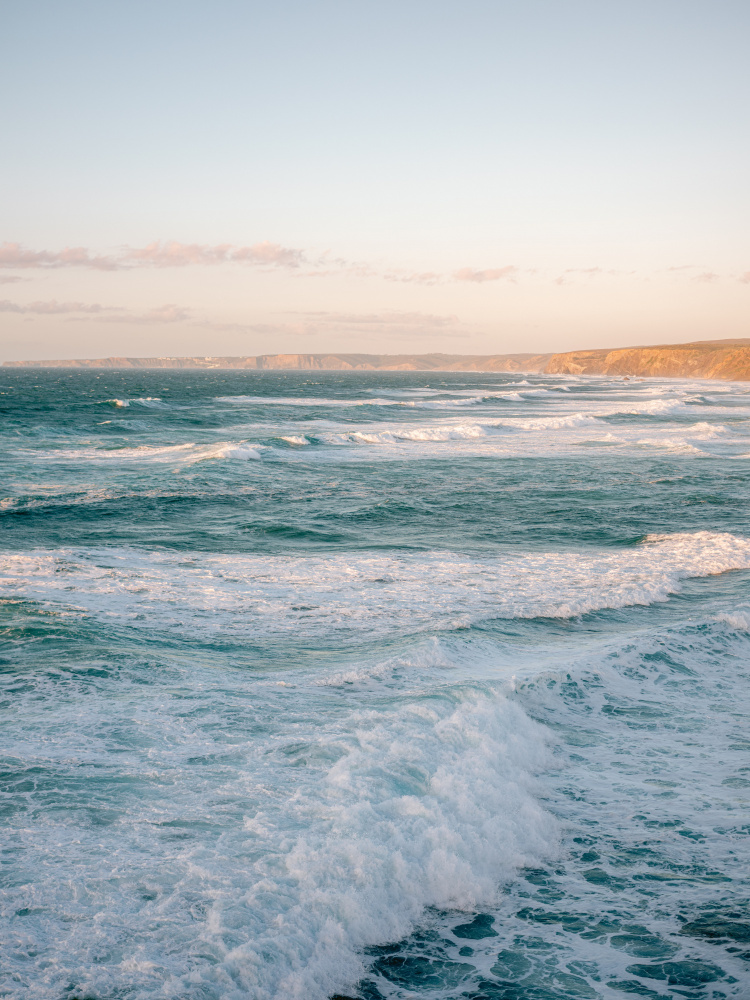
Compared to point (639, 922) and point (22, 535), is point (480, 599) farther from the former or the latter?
point (22, 535)

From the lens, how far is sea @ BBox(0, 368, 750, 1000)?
3.95m

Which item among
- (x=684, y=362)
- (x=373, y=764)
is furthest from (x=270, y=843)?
(x=684, y=362)

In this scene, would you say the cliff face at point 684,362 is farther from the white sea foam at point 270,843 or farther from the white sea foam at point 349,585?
the white sea foam at point 270,843

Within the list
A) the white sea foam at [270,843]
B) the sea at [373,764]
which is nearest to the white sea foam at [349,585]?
the sea at [373,764]

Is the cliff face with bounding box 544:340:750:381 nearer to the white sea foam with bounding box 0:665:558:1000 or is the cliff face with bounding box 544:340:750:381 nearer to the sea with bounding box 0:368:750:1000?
the sea with bounding box 0:368:750:1000

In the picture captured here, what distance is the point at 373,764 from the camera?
5738 millimetres

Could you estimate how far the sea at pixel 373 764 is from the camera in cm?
395

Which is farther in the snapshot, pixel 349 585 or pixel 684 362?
pixel 684 362

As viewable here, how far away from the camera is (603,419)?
4847 cm

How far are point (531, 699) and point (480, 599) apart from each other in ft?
11.8

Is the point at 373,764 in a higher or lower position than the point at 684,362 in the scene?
lower

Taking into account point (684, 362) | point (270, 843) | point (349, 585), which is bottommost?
point (270, 843)

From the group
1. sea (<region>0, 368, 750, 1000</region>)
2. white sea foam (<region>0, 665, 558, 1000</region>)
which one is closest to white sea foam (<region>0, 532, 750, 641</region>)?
sea (<region>0, 368, 750, 1000</region>)

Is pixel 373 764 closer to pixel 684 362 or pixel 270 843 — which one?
pixel 270 843
